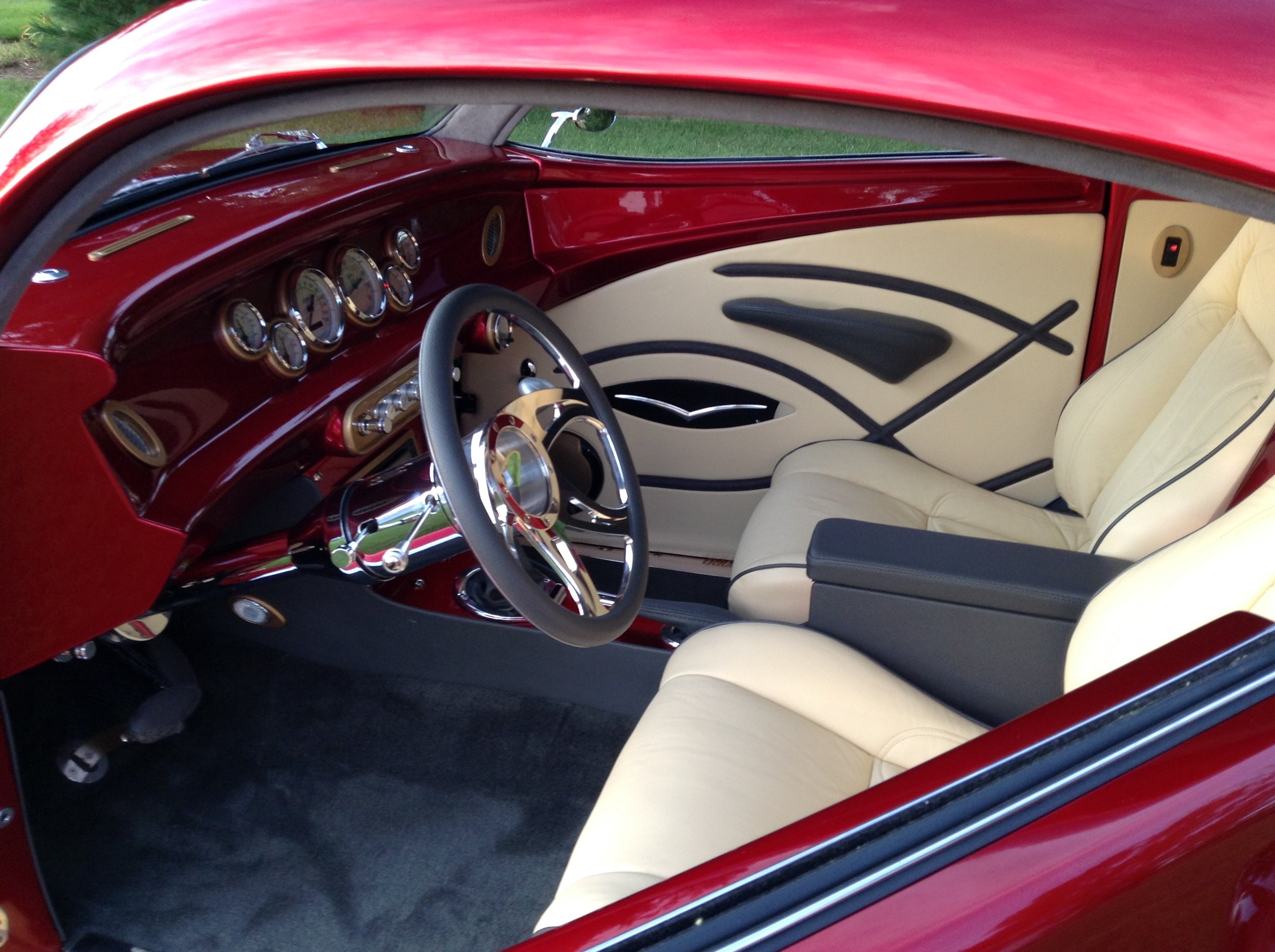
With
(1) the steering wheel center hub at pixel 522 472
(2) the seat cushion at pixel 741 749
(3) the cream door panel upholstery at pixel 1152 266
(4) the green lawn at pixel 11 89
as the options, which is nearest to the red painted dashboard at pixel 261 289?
(3) the cream door panel upholstery at pixel 1152 266

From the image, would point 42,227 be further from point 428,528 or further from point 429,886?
point 429,886

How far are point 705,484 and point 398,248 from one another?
862mm

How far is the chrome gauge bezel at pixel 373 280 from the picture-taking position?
1618 mm

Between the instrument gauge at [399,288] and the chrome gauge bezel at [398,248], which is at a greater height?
the chrome gauge bezel at [398,248]

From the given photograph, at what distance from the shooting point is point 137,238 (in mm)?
1355

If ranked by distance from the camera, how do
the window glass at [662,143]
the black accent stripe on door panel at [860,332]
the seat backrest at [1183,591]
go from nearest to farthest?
the seat backrest at [1183,591] < the window glass at [662,143] < the black accent stripe on door panel at [860,332]

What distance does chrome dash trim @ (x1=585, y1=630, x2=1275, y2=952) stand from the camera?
0.60m

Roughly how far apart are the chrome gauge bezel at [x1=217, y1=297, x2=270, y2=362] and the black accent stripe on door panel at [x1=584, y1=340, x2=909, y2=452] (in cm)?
79

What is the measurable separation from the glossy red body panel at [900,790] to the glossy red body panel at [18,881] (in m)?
0.90

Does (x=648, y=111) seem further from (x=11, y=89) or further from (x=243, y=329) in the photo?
(x=11, y=89)

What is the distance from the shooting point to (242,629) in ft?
6.39

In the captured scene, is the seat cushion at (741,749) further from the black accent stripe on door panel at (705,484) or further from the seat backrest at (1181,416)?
the black accent stripe on door panel at (705,484)

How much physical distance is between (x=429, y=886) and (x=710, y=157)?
1.43 metres

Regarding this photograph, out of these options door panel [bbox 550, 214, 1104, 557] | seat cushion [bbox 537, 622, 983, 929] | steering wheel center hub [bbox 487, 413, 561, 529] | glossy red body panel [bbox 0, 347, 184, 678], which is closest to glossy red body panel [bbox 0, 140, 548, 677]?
glossy red body panel [bbox 0, 347, 184, 678]
